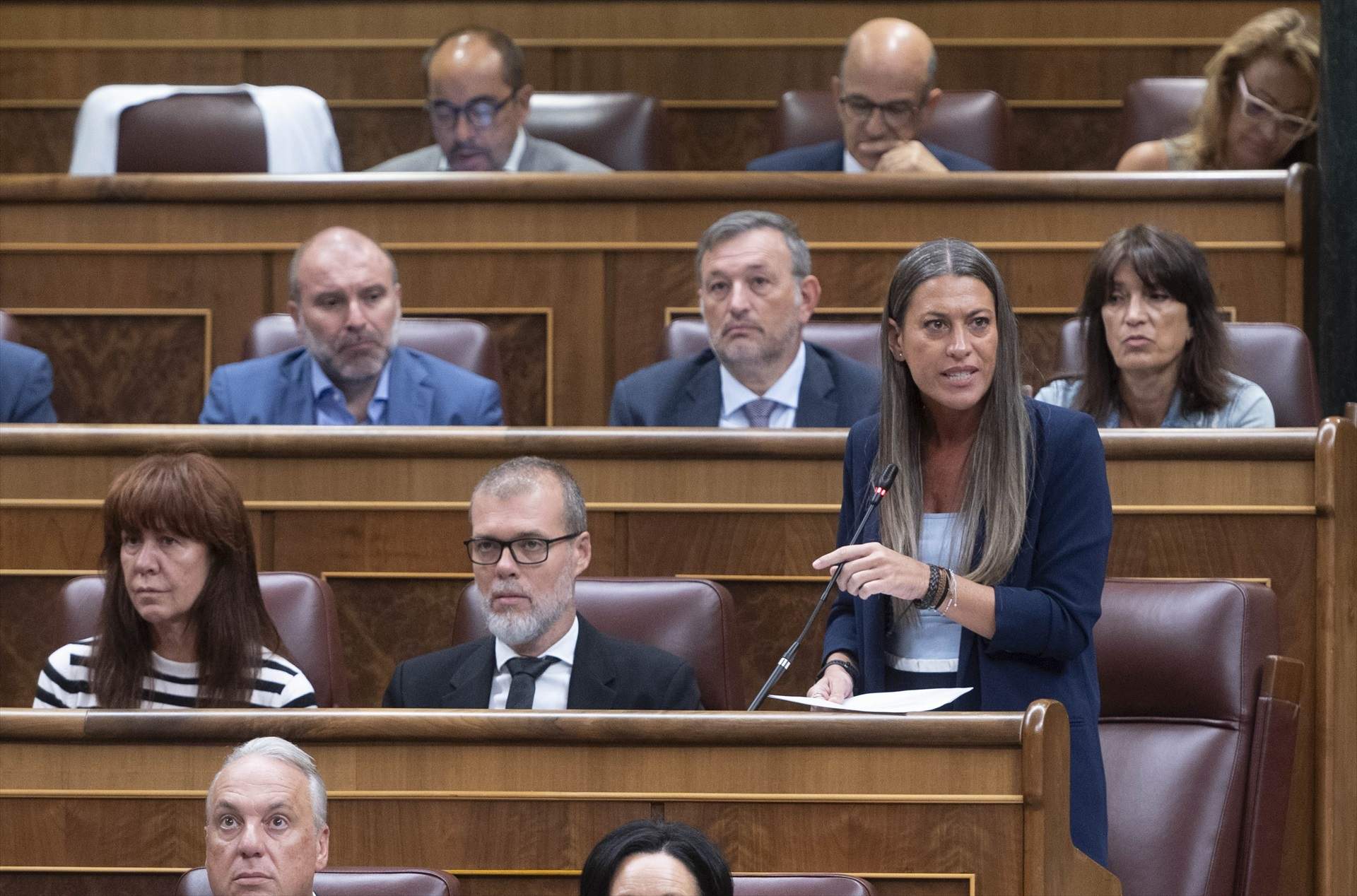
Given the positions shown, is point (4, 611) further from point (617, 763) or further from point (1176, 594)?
point (1176, 594)

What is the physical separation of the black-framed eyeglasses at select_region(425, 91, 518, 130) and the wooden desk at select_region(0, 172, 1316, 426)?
0.53ft

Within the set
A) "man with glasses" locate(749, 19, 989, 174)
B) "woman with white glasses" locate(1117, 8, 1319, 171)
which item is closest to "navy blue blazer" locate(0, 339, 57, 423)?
"man with glasses" locate(749, 19, 989, 174)

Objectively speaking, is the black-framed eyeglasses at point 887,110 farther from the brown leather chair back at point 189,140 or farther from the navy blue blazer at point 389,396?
the brown leather chair back at point 189,140

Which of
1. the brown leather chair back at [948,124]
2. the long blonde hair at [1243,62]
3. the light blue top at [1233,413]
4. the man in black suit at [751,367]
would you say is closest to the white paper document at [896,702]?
the light blue top at [1233,413]

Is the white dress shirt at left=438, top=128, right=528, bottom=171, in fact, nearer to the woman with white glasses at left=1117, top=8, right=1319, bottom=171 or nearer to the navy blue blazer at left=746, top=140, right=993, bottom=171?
the navy blue blazer at left=746, top=140, right=993, bottom=171

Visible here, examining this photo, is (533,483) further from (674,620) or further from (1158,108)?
(1158,108)

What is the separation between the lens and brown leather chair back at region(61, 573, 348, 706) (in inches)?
56.4

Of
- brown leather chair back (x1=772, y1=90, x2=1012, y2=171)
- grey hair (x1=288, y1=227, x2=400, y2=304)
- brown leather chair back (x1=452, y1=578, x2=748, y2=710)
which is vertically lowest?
brown leather chair back (x1=452, y1=578, x2=748, y2=710)

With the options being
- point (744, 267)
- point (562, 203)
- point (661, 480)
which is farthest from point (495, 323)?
point (661, 480)

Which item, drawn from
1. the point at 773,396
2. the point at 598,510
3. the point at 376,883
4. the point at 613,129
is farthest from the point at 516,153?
the point at 376,883

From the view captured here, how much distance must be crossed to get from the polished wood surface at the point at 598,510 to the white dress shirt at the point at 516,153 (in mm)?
687

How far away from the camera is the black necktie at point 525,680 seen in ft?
4.46

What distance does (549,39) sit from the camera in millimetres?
2723

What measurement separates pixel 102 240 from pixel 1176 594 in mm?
1205
